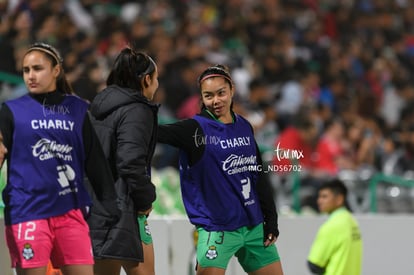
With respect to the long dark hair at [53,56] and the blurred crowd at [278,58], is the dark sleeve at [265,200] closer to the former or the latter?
the long dark hair at [53,56]

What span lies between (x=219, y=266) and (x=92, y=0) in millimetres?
9866

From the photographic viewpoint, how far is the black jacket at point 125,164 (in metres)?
6.68

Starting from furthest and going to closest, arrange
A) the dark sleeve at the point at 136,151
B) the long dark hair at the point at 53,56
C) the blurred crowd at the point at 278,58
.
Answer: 1. the blurred crowd at the point at 278,58
2. the dark sleeve at the point at 136,151
3. the long dark hair at the point at 53,56

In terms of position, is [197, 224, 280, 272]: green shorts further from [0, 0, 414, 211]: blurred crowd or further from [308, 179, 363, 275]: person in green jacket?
[0, 0, 414, 211]: blurred crowd

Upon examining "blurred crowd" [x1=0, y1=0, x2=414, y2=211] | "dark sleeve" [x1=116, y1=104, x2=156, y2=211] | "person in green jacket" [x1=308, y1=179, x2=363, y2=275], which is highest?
"blurred crowd" [x1=0, y1=0, x2=414, y2=211]

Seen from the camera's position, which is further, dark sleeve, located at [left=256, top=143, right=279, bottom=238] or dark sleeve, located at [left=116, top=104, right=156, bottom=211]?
dark sleeve, located at [left=256, top=143, right=279, bottom=238]

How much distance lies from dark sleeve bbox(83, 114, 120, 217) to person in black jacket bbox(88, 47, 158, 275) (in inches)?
9.9

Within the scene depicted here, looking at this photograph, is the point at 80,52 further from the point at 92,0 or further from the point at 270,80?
the point at 270,80

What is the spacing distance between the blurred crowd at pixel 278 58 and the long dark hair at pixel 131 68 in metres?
3.37

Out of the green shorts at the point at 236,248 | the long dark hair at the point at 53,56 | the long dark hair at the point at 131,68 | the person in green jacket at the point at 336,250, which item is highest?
the long dark hair at the point at 131,68

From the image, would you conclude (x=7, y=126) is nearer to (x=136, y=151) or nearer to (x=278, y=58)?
(x=136, y=151)

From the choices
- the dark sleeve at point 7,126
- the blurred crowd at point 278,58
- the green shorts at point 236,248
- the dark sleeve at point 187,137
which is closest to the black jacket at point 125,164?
the dark sleeve at point 187,137

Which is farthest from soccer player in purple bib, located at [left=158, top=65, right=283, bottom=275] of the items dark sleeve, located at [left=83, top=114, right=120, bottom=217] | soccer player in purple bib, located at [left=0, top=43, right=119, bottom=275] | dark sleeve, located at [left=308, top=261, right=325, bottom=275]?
dark sleeve, located at [left=308, top=261, right=325, bottom=275]

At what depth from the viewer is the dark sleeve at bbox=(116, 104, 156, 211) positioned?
21.8 ft
